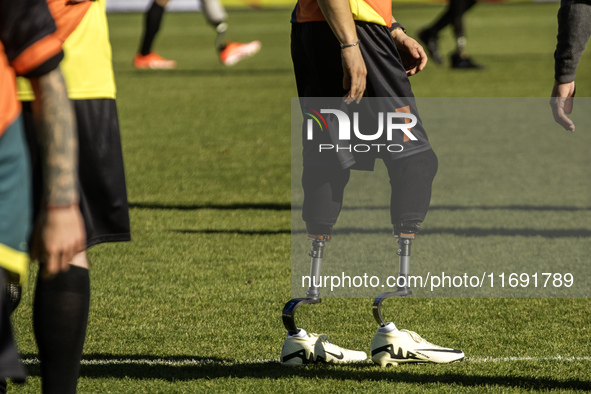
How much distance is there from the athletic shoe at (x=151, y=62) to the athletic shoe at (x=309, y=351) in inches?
479

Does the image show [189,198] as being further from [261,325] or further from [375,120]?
[375,120]

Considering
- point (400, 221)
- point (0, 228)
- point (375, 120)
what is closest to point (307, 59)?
point (375, 120)

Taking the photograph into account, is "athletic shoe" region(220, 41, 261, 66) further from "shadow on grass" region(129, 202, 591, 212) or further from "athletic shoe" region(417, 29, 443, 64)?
"shadow on grass" region(129, 202, 591, 212)

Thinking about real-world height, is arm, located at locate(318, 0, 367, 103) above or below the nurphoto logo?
above

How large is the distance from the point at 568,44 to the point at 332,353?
1295mm

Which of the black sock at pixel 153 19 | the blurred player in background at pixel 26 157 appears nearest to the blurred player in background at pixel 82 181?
the blurred player in background at pixel 26 157

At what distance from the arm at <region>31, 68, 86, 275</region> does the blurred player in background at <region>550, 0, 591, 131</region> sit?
1.88 m

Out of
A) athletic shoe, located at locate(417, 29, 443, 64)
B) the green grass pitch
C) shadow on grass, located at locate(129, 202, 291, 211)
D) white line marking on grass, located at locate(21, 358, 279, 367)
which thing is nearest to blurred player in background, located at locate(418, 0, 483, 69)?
athletic shoe, located at locate(417, 29, 443, 64)

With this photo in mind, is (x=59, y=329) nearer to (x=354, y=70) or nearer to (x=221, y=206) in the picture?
(x=354, y=70)

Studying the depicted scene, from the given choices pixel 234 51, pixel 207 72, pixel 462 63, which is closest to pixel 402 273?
pixel 234 51

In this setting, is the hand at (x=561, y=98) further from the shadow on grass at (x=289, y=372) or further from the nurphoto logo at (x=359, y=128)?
the shadow on grass at (x=289, y=372)

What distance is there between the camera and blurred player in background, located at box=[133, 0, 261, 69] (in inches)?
533

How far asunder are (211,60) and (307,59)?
50.2 ft

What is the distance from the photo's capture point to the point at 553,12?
1170 inches
